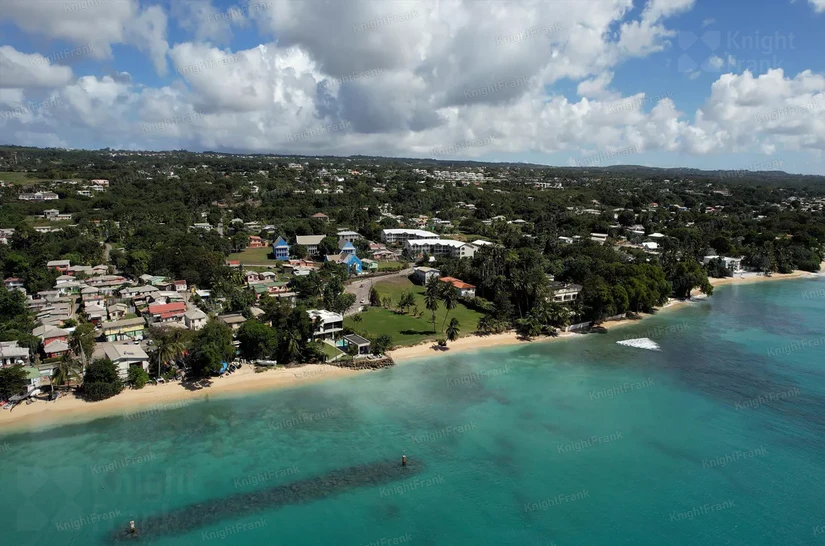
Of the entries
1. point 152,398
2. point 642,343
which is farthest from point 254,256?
point 642,343

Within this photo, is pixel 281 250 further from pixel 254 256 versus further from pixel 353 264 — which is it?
pixel 353 264

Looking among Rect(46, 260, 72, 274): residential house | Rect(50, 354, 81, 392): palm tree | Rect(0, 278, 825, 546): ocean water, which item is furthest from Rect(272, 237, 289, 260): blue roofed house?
Rect(50, 354, 81, 392): palm tree

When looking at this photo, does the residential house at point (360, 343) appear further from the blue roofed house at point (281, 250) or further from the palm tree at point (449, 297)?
the blue roofed house at point (281, 250)

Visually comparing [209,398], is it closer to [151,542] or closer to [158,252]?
[151,542]

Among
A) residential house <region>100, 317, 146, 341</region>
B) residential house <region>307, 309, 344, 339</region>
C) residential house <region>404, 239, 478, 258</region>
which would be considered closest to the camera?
residential house <region>100, 317, 146, 341</region>

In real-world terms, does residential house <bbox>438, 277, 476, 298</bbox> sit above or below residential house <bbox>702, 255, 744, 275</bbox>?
below

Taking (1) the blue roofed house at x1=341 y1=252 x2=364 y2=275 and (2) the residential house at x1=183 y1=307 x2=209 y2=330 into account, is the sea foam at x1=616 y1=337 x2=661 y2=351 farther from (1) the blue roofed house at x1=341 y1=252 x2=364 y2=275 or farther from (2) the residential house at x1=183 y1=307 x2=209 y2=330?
(2) the residential house at x1=183 y1=307 x2=209 y2=330

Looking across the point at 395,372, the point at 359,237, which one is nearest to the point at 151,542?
the point at 395,372

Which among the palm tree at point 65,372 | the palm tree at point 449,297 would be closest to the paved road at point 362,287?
the palm tree at point 449,297
